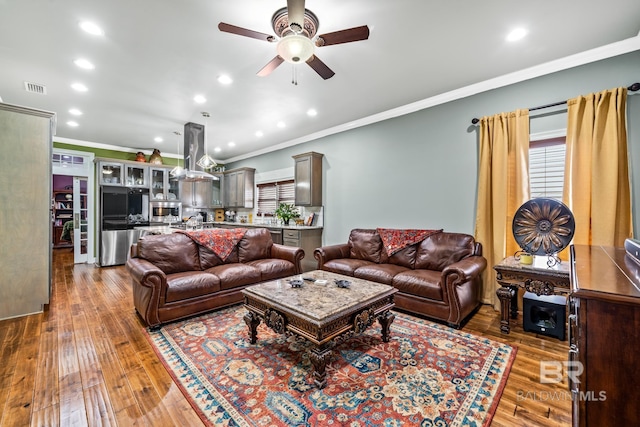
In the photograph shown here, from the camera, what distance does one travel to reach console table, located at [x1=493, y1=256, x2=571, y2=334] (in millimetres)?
2340

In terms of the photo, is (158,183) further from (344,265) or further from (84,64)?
(344,265)

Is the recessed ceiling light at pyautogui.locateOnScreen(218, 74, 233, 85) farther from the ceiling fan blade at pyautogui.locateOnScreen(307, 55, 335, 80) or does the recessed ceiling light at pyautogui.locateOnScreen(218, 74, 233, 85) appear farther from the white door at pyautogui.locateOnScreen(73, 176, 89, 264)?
the white door at pyautogui.locateOnScreen(73, 176, 89, 264)

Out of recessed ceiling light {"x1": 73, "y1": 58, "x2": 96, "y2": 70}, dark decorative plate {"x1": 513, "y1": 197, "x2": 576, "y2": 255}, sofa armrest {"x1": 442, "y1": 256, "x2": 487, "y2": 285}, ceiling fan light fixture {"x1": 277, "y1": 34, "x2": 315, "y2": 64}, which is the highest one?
recessed ceiling light {"x1": 73, "y1": 58, "x2": 96, "y2": 70}

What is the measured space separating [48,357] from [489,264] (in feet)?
15.3

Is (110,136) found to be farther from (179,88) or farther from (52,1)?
(52,1)

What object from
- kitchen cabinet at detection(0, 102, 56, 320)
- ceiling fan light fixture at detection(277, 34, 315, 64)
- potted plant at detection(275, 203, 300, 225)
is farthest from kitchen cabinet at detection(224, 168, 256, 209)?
ceiling fan light fixture at detection(277, 34, 315, 64)

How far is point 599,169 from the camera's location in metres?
2.65

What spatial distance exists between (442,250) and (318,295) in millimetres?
2053

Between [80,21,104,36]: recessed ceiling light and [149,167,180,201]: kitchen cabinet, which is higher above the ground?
[80,21,104,36]: recessed ceiling light

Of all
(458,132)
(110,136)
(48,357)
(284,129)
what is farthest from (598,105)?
(110,136)

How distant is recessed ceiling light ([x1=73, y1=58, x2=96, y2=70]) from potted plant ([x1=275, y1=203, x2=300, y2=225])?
3736 millimetres

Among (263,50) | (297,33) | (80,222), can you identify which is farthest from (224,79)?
(80,222)

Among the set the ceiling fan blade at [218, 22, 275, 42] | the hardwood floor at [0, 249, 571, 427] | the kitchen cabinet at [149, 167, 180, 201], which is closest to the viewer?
the hardwood floor at [0, 249, 571, 427]

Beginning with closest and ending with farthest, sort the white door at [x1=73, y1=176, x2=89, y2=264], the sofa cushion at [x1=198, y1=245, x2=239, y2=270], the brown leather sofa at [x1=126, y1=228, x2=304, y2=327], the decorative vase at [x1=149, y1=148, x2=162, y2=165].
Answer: the brown leather sofa at [x1=126, y1=228, x2=304, y2=327] → the sofa cushion at [x1=198, y1=245, x2=239, y2=270] → the white door at [x1=73, y1=176, x2=89, y2=264] → the decorative vase at [x1=149, y1=148, x2=162, y2=165]
